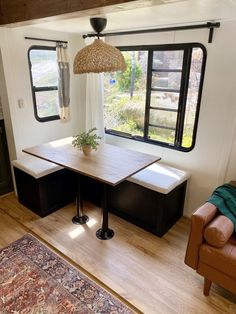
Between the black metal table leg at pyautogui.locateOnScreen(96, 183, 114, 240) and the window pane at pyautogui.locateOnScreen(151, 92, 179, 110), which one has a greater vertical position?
the window pane at pyautogui.locateOnScreen(151, 92, 179, 110)

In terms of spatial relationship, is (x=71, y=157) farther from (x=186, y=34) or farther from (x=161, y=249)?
(x=186, y=34)

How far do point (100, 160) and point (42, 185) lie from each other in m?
0.84

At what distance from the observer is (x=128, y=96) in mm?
3275

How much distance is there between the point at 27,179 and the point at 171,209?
69.3 inches

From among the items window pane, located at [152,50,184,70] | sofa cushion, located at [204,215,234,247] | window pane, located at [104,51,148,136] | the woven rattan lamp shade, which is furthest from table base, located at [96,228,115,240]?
window pane, located at [152,50,184,70]

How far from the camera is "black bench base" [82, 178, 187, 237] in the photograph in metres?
2.53

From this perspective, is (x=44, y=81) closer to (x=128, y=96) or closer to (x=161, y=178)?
(x=128, y=96)

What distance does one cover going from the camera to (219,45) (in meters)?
2.35

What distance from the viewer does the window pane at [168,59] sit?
8.73 ft

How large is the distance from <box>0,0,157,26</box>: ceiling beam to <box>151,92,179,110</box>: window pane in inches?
54.7

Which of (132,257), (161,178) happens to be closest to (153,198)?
(161,178)

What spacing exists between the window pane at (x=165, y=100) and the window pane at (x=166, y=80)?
0.09 metres

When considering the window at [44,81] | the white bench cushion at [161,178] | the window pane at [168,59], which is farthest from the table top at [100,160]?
the window pane at [168,59]

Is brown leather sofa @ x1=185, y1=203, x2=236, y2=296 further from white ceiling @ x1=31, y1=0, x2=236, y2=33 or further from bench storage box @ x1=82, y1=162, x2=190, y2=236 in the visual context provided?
white ceiling @ x1=31, y1=0, x2=236, y2=33
